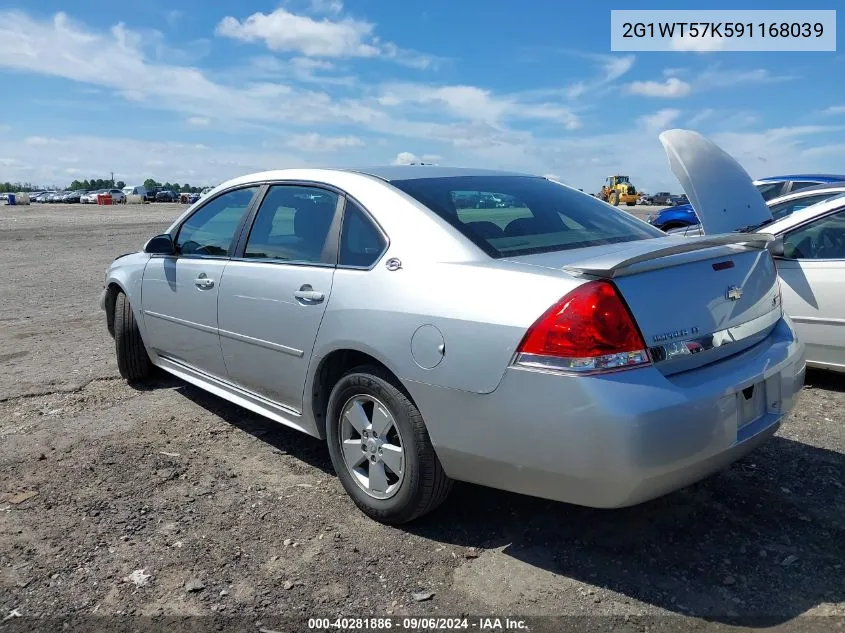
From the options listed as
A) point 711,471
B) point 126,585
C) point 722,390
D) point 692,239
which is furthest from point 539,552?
point 126,585

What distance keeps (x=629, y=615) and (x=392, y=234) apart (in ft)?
5.86

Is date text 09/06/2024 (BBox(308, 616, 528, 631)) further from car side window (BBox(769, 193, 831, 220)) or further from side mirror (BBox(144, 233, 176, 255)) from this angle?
Answer: car side window (BBox(769, 193, 831, 220))

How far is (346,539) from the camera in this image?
3088mm

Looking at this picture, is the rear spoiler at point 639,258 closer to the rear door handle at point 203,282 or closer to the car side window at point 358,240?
the car side window at point 358,240

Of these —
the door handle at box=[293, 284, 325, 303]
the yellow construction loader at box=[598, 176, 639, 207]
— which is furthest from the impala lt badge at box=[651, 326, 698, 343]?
the yellow construction loader at box=[598, 176, 639, 207]

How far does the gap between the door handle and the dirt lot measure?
3.25 feet

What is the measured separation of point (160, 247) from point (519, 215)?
7.93ft

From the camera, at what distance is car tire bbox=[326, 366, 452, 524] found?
9.57 feet

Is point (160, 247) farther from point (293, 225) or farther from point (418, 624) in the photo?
point (418, 624)

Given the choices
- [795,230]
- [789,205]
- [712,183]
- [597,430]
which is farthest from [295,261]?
[789,205]

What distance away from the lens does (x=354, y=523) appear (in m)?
3.23

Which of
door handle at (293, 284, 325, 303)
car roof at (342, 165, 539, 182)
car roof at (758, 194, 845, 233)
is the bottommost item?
door handle at (293, 284, 325, 303)

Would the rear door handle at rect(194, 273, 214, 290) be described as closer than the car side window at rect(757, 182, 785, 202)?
Yes

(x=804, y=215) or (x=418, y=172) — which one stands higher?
(x=418, y=172)
